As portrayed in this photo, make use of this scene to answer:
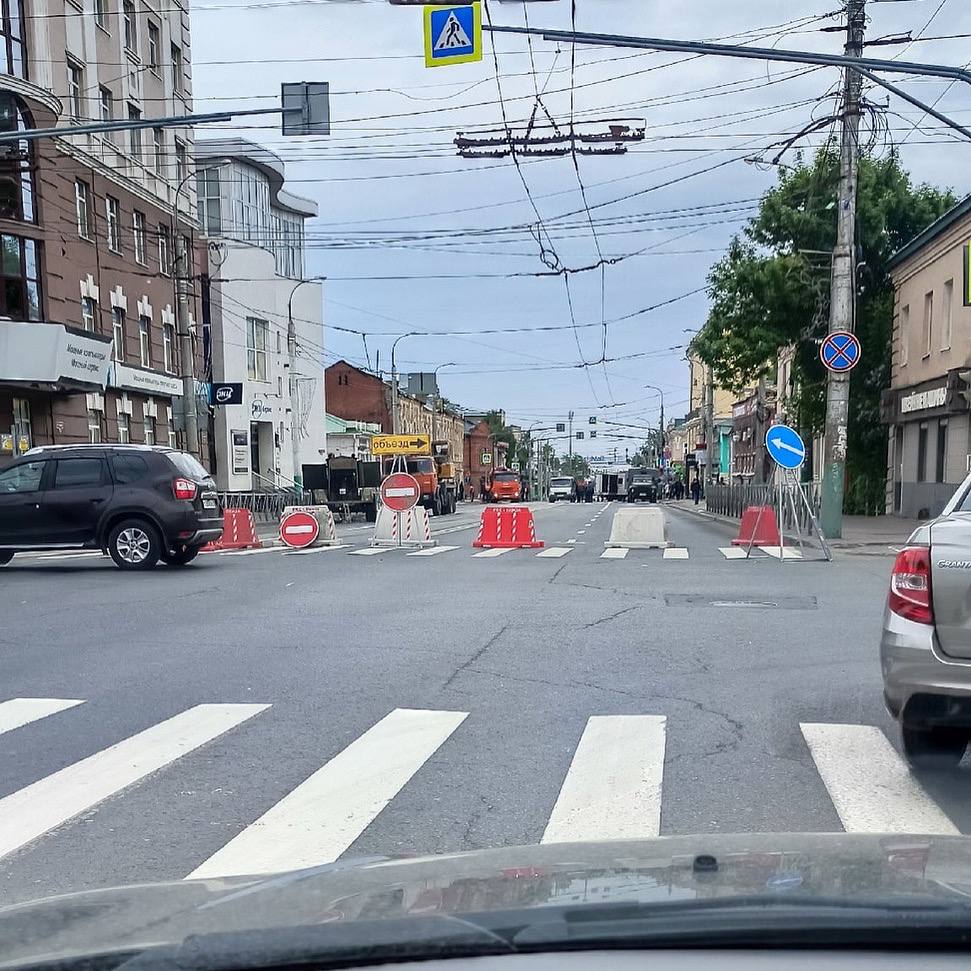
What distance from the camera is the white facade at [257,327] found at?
44.6m

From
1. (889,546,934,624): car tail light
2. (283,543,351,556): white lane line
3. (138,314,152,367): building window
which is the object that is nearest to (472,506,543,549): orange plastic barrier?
(283,543,351,556): white lane line

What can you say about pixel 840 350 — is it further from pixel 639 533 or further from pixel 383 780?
pixel 383 780

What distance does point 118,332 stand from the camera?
107 ft

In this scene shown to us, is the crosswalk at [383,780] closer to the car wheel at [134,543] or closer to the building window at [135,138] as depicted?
the car wheel at [134,543]

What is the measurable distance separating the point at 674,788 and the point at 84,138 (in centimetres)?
2979

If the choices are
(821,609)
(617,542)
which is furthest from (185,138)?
(821,609)

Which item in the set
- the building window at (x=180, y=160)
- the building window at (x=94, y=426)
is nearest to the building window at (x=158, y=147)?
the building window at (x=180, y=160)

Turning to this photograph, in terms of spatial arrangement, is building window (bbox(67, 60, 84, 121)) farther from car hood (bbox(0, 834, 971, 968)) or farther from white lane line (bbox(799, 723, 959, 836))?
car hood (bbox(0, 834, 971, 968))

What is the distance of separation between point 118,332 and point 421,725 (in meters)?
29.0

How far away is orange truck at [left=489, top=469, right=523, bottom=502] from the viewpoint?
73188 mm

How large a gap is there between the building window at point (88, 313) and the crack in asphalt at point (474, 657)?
23339 mm

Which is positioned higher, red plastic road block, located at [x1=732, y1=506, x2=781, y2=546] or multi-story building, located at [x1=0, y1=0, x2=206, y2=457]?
multi-story building, located at [x1=0, y1=0, x2=206, y2=457]

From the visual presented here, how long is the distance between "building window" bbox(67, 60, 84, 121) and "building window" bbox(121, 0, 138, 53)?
11.1 feet

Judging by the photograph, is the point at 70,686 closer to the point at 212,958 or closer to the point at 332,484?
the point at 212,958
